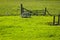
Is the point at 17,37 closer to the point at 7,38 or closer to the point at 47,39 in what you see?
the point at 7,38

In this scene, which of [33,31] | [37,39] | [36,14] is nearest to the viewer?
[37,39]

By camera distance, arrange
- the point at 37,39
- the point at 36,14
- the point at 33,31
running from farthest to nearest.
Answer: the point at 36,14, the point at 33,31, the point at 37,39

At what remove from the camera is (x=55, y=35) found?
38.6ft

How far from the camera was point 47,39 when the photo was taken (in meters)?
10.9

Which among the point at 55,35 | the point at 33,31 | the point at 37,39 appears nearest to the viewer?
the point at 37,39

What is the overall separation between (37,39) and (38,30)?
2.31 metres

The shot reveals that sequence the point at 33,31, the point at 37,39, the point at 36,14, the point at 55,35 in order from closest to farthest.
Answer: the point at 37,39 → the point at 55,35 → the point at 33,31 → the point at 36,14

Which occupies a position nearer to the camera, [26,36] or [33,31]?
[26,36]

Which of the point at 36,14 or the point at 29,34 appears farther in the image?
the point at 36,14

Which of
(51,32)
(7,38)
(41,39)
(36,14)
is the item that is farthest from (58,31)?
(36,14)

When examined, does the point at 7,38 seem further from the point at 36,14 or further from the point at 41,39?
the point at 36,14

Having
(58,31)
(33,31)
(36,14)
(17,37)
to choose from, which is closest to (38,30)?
(33,31)

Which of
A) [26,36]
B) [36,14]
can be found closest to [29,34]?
[26,36]

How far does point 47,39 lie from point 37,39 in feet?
1.73
